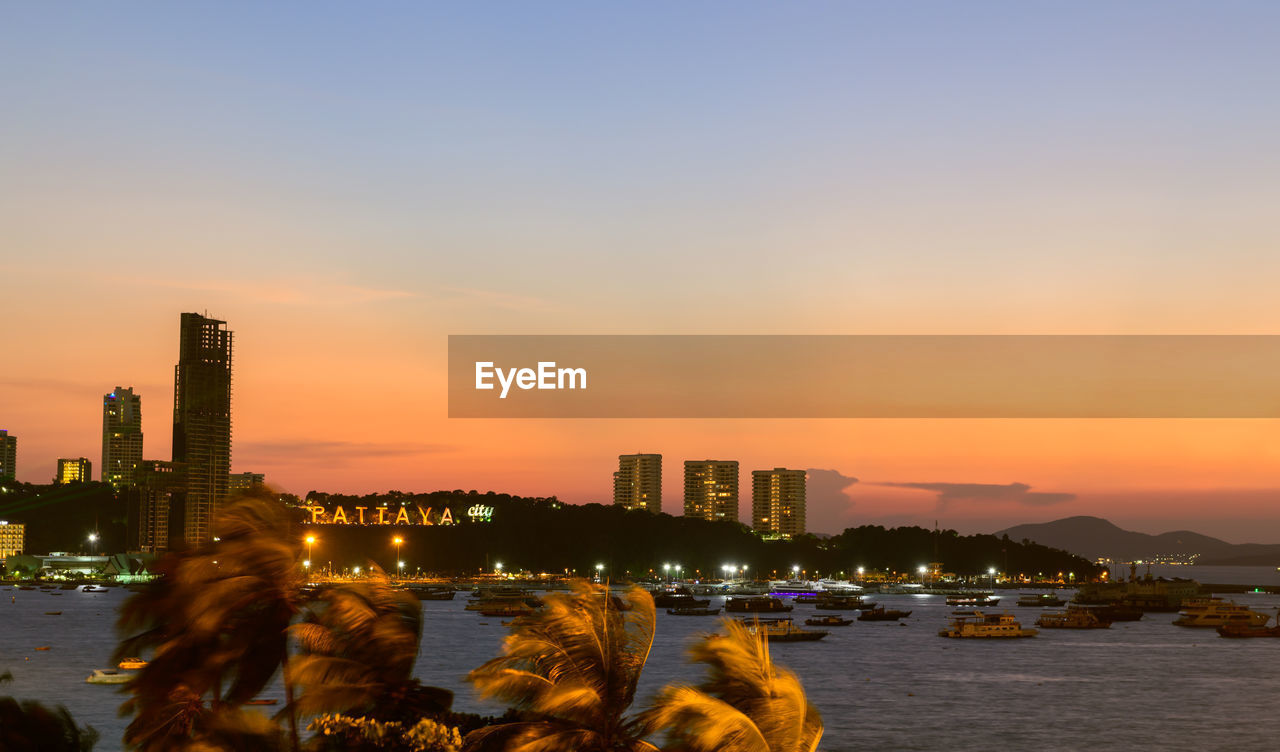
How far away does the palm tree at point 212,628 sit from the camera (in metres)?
23.6

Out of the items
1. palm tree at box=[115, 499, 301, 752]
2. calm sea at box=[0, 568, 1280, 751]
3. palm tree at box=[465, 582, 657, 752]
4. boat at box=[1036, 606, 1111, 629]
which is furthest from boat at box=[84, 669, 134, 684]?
boat at box=[1036, 606, 1111, 629]

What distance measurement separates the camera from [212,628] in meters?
23.6

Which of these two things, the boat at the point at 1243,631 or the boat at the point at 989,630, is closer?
the boat at the point at 989,630

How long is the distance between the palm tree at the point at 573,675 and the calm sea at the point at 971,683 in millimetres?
31970

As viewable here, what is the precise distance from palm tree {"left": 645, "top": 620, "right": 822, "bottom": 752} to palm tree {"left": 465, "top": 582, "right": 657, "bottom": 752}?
2.82 feet

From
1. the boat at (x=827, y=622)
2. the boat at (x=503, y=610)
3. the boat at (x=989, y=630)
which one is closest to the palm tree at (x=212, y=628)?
the boat at (x=989, y=630)

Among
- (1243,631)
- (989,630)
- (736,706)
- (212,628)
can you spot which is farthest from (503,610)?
(736,706)

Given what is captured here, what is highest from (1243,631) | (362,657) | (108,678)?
(362,657)

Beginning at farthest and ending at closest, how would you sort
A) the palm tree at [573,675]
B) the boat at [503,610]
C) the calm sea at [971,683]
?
the boat at [503,610], the calm sea at [971,683], the palm tree at [573,675]

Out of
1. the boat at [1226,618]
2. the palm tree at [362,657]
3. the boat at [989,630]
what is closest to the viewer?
the palm tree at [362,657]

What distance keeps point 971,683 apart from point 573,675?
333 ft

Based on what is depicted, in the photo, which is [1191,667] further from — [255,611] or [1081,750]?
[255,611]

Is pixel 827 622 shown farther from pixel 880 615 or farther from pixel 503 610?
pixel 503 610

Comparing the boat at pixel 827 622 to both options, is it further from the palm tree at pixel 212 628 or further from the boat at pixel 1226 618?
the palm tree at pixel 212 628
